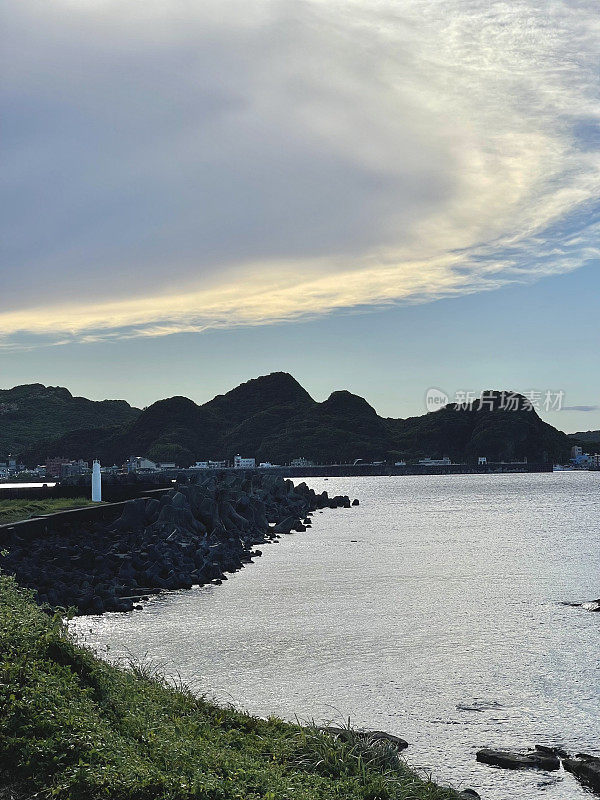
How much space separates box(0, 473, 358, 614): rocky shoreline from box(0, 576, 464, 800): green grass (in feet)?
17.7

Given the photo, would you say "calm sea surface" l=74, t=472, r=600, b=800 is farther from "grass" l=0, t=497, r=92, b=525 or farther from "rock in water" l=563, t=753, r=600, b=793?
"grass" l=0, t=497, r=92, b=525

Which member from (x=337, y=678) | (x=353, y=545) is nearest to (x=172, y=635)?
(x=337, y=678)

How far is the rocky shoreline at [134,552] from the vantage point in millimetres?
22375

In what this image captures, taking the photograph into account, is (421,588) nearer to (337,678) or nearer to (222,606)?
(222,606)

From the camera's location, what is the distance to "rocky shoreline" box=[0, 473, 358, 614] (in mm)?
22375

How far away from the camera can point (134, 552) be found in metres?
28.8

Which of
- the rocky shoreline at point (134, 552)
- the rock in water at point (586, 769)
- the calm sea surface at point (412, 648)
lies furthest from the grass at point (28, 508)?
the rock in water at point (586, 769)

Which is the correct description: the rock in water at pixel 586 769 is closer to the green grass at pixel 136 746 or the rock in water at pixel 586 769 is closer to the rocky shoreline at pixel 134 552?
the green grass at pixel 136 746

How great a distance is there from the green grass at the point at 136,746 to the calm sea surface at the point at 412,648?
222 centimetres

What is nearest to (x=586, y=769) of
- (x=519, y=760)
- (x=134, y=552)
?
(x=519, y=760)

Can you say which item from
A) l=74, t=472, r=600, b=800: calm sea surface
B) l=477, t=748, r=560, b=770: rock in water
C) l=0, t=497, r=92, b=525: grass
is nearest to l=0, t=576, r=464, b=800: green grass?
l=477, t=748, r=560, b=770: rock in water

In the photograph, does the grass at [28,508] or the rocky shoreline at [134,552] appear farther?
the grass at [28,508]

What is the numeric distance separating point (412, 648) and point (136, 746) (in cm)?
1110

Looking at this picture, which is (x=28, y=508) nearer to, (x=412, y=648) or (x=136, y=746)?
(x=412, y=648)
